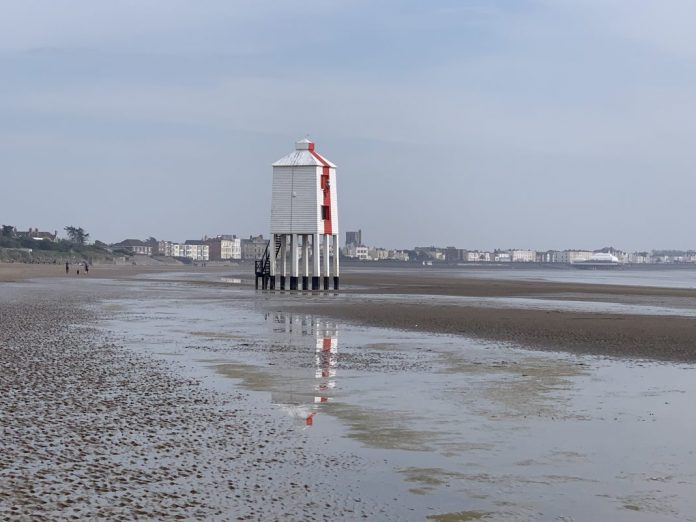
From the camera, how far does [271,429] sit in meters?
11.0

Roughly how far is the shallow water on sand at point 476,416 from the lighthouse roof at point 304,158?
2554cm

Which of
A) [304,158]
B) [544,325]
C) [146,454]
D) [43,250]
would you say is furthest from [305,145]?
[43,250]

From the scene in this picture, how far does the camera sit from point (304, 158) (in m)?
48.8

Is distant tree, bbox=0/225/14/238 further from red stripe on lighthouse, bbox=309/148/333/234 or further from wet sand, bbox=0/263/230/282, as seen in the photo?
red stripe on lighthouse, bbox=309/148/333/234

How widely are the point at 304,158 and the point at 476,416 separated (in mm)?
37668

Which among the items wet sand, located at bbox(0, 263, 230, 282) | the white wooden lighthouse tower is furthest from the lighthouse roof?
wet sand, located at bbox(0, 263, 230, 282)

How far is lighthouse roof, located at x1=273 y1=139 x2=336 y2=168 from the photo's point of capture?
159 feet

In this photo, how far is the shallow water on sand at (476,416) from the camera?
818 cm

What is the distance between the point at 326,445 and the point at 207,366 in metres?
7.33

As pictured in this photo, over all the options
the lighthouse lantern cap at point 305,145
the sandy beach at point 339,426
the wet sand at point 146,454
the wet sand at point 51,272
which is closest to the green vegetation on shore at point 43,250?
the wet sand at point 51,272

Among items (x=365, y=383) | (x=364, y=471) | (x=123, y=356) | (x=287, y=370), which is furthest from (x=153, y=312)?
(x=364, y=471)

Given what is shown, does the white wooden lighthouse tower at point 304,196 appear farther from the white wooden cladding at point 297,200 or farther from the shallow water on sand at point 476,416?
the shallow water on sand at point 476,416

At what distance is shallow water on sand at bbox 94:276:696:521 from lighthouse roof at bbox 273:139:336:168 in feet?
83.8

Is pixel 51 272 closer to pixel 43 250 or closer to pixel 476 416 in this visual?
pixel 476 416
